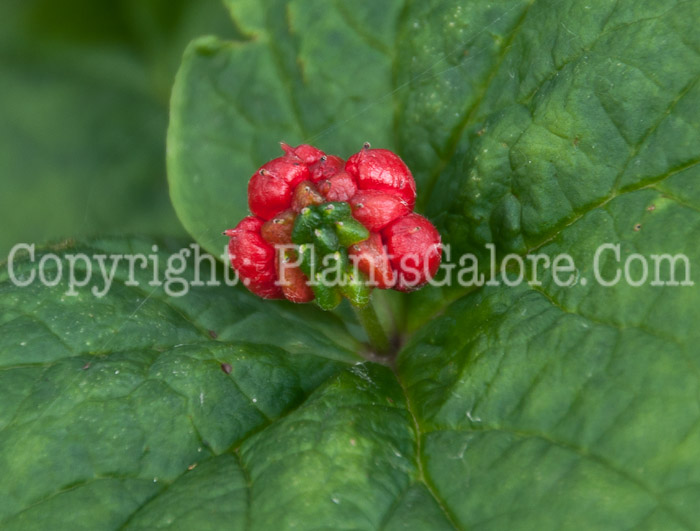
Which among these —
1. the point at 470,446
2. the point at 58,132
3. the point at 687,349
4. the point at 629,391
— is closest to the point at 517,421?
the point at 470,446

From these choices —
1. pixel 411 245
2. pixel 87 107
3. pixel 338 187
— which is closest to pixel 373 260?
pixel 411 245

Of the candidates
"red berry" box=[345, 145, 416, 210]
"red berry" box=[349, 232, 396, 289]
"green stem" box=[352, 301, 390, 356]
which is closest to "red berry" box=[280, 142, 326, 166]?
"red berry" box=[345, 145, 416, 210]

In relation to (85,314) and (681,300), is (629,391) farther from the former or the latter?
(85,314)

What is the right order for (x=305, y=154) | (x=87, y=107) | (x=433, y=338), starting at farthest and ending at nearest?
(x=87, y=107)
(x=433, y=338)
(x=305, y=154)

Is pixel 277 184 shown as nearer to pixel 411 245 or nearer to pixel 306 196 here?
pixel 306 196

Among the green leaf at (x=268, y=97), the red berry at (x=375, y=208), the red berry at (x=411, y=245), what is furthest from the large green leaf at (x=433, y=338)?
the red berry at (x=375, y=208)

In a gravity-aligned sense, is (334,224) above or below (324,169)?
below

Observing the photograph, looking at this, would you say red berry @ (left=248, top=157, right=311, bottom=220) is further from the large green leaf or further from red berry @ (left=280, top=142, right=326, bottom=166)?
the large green leaf
